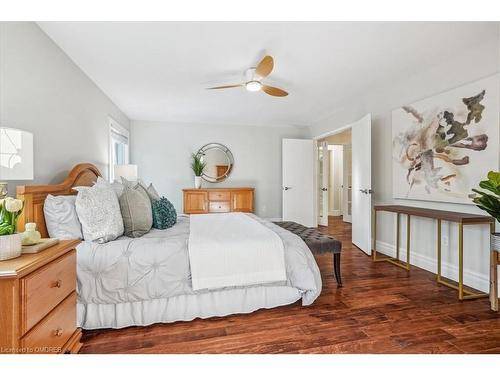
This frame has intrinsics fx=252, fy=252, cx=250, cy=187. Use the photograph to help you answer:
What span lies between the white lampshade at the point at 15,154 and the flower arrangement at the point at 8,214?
12cm

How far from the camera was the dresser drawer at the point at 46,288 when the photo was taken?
3.44ft

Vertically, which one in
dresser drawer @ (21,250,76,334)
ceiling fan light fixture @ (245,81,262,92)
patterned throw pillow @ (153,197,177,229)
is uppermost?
ceiling fan light fixture @ (245,81,262,92)

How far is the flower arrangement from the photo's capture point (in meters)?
1.15

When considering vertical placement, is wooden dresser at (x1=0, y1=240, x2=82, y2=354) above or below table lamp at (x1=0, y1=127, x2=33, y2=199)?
below

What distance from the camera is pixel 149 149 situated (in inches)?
211

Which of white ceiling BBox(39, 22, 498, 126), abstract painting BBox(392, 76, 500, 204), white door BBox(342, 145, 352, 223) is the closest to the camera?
white ceiling BBox(39, 22, 498, 126)

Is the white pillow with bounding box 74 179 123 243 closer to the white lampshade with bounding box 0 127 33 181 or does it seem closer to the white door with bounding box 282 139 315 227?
the white lampshade with bounding box 0 127 33 181

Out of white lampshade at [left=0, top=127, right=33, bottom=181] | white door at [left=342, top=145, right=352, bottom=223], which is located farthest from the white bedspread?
white door at [left=342, top=145, right=352, bottom=223]

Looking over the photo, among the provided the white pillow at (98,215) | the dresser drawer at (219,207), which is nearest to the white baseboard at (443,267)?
the dresser drawer at (219,207)

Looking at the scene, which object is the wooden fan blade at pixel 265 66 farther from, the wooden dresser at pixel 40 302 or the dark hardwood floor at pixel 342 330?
the dark hardwood floor at pixel 342 330

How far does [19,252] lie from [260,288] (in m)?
1.53

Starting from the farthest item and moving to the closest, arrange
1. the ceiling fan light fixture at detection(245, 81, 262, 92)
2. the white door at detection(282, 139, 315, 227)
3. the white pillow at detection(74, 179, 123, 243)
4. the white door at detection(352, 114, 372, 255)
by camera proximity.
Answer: the white door at detection(282, 139, 315, 227) → the white door at detection(352, 114, 372, 255) → the ceiling fan light fixture at detection(245, 81, 262, 92) → the white pillow at detection(74, 179, 123, 243)

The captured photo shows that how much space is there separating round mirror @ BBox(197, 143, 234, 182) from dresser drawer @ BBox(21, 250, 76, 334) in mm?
4145
